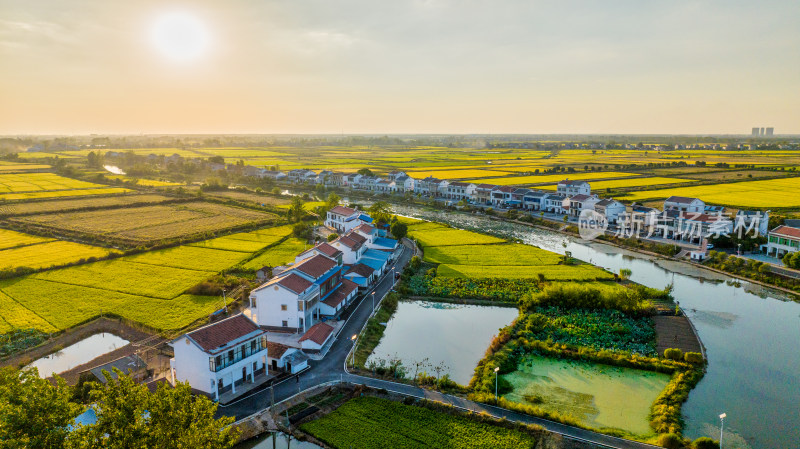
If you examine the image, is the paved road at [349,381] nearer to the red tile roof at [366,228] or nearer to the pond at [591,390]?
the pond at [591,390]

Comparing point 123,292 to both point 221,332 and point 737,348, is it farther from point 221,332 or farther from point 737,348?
point 737,348

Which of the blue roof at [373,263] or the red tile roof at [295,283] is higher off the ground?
the red tile roof at [295,283]

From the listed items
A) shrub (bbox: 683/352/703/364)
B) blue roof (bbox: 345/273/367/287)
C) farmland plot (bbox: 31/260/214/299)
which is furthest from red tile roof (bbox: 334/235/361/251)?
shrub (bbox: 683/352/703/364)

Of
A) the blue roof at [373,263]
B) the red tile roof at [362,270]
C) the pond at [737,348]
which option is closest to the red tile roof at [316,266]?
the red tile roof at [362,270]

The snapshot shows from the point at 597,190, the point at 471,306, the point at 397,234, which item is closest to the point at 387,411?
the point at 471,306

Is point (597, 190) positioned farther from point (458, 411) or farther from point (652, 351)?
point (458, 411)
